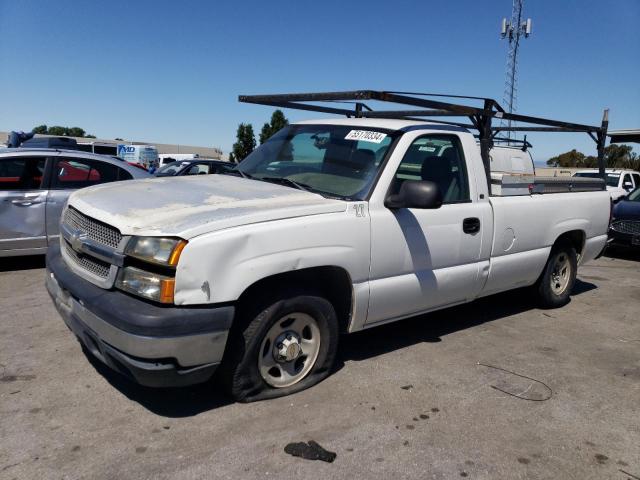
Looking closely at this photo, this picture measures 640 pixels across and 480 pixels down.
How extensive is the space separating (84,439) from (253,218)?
1.54 metres

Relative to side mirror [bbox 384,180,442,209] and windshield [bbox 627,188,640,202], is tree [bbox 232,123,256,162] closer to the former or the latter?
windshield [bbox 627,188,640,202]

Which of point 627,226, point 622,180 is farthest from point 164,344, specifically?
point 622,180

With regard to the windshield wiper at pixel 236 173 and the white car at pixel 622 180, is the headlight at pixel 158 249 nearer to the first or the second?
the windshield wiper at pixel 236 173

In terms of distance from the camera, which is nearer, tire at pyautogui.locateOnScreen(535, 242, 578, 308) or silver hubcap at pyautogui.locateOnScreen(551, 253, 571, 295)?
tire at pyautogui.locateOnScreen(535, 242, 578, 308)

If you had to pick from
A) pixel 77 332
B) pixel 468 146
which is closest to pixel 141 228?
pixel 77 332

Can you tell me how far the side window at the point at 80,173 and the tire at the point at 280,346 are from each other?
474 centimetres

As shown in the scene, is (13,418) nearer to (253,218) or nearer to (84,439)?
(84,439)

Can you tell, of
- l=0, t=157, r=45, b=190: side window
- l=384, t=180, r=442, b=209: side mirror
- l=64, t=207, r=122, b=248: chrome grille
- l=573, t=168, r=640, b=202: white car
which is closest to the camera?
l=64, t=207, r=122, b=248: chrome grille

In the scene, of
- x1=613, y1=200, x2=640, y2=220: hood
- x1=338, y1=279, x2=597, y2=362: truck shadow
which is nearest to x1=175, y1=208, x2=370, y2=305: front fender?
x1=338, y1=279, x2=597, y2=362: truck shadow

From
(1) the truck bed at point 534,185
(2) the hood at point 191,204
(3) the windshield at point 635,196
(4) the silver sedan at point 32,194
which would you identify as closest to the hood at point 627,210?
(3) the windshield at point 635,196

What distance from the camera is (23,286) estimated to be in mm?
6172

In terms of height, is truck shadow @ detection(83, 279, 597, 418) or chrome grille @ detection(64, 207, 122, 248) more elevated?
chrome grille @ detection(64, 207, 122, 248)

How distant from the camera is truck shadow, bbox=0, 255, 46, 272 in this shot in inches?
278

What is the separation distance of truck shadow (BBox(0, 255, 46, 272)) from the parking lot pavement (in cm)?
228
